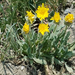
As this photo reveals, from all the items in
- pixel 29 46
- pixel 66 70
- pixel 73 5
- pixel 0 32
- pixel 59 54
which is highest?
pixel 73 5

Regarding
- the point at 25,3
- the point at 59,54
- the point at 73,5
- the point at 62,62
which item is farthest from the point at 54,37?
the point at 73,5

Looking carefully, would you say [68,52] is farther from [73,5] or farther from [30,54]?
[73,5]

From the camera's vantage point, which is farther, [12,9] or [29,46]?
[12,9]

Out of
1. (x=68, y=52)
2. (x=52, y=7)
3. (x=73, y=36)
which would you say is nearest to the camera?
(x=68, y=52)

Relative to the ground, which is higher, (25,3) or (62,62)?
(25,3)

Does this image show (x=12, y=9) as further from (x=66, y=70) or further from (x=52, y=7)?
(x=66, y=70)

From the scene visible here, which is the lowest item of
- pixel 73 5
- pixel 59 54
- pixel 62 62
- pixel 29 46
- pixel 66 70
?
pixel 66 70

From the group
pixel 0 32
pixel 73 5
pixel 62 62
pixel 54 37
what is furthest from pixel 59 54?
pixel 73 5

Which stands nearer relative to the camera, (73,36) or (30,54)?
(30,54)

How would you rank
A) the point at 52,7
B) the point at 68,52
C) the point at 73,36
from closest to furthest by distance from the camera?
the point at 68,52 → the point at 73,36 → the point at 52,7
